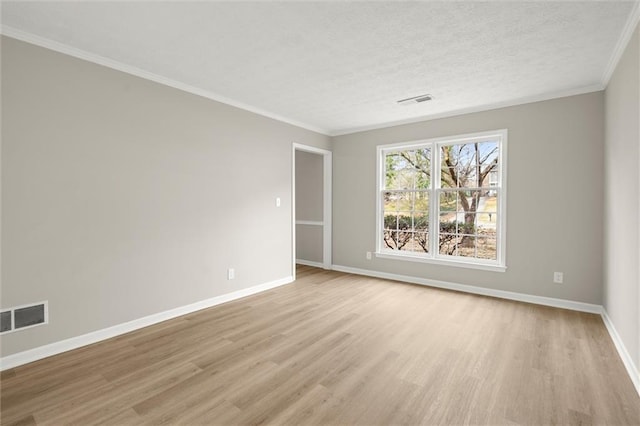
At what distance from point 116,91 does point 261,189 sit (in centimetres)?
200

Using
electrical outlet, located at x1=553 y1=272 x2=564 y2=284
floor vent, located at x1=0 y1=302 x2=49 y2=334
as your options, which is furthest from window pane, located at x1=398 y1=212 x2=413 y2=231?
floor vent, located at x1=0 y1=302 x2=49 y2=334

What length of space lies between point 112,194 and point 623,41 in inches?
179

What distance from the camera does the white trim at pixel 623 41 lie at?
2.09 meters

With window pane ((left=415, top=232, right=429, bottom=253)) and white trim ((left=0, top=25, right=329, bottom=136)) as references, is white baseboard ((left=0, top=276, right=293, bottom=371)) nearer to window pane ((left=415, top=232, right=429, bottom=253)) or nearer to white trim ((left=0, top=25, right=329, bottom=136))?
white trim ((left=0, top=25, right=329, bottom=136))

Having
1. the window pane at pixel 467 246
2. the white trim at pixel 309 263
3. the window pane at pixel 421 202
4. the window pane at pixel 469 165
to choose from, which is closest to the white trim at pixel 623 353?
the window pane at pixel 467 246

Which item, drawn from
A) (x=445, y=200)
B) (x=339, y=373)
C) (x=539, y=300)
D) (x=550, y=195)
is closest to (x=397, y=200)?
(x=445, y=200)

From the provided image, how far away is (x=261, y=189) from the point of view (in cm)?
436

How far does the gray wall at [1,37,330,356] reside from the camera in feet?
7.84

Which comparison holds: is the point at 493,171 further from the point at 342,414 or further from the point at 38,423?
the point at 38,423

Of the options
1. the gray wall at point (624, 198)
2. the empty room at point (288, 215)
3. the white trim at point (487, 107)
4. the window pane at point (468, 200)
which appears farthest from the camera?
the window pane at point (468, 200)

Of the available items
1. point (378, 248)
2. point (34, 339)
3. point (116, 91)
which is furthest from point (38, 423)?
point (378, 248)

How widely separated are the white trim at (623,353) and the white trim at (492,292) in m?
0.28

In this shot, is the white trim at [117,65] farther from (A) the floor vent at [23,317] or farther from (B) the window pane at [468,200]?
(B) the window pane at [468,200]

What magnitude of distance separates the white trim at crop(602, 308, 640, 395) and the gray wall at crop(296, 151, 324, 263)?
13.5 ft
